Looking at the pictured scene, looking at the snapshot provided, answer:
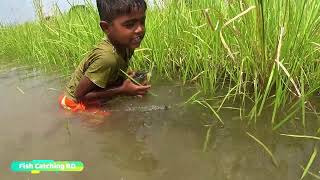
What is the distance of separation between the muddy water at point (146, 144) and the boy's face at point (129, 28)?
377mm

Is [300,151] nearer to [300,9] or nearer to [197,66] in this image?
[300,9]

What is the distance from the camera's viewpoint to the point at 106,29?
2260 millimetres

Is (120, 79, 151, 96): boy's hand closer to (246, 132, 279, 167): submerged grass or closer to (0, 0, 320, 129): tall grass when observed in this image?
(0, 0, 320, 129): tall grass

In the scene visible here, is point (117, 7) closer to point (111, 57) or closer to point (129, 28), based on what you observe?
point (129, 28)

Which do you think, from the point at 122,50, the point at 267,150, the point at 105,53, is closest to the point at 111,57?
the point at 105,53

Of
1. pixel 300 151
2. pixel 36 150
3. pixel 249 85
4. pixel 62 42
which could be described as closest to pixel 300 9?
pixel 249 85

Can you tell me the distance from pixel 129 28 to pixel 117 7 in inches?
5.0

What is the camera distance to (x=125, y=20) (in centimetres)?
217

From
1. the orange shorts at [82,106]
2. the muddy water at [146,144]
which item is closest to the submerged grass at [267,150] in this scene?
the muddy water at [146,144]

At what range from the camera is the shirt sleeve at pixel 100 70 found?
2180 mm

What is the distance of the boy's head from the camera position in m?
2.14

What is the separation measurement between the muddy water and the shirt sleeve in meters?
0.19

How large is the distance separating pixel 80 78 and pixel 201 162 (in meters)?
→ 1.14

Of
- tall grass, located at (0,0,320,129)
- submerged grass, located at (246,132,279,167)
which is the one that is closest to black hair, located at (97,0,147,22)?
tall grass, located at (0,0,320,129)
